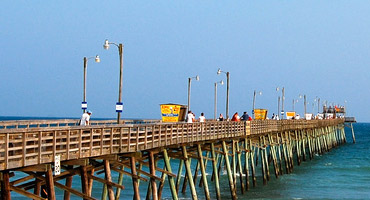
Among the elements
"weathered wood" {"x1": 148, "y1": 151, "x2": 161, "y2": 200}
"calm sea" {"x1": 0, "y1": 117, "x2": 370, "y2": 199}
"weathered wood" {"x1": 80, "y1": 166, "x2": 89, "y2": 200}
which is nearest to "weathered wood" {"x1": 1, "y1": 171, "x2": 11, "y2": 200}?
"weathered wood" {"x1": 80, "y1": 166, "x2": 89, "y2": 200}

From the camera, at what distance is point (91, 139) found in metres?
19.3

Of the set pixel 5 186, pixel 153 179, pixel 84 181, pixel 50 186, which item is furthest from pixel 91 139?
pixel 153 179

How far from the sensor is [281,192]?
40.7 meters

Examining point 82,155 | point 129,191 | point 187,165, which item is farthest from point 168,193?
point 82,155

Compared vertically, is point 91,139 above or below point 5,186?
above

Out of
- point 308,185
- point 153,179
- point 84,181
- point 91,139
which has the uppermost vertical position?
point 91,139

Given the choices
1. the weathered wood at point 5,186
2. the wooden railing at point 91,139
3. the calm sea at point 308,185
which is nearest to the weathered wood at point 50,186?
the wooden railing at point 91,139

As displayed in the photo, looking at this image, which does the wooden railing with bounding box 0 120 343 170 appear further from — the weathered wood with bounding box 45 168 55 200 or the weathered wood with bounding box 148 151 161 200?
the weathered wood with bounding box 148 151 161 200

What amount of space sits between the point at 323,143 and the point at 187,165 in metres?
61.1

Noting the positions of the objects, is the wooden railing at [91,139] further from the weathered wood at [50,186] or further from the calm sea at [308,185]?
the calm sea at [308,185]

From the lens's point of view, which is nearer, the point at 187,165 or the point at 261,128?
the point at 187,165

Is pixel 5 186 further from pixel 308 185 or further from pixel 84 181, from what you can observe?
pixel 308 185

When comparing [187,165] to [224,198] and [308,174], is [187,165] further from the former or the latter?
[308,174]

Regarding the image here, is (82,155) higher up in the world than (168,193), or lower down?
Result: higher up
